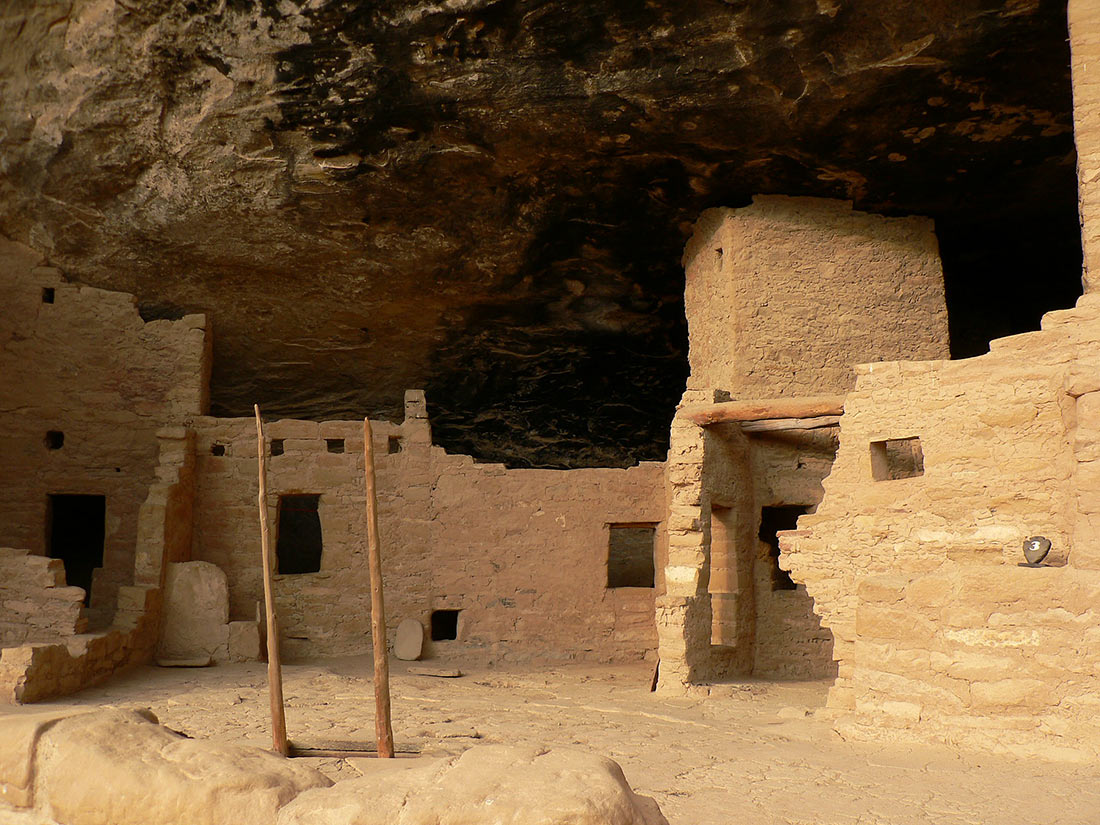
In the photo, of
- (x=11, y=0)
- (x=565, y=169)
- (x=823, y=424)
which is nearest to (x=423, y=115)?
(x=565, y=169)

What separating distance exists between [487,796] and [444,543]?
29.9ft

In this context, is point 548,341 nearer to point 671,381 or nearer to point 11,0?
point 671,381

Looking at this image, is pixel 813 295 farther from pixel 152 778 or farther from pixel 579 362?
pixel 152 778

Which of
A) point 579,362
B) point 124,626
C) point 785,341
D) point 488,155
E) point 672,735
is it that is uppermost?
point 488,155

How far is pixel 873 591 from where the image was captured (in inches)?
238

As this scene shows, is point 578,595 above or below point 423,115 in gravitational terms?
below

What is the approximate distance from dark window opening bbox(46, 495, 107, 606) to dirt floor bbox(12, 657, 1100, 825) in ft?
17.1

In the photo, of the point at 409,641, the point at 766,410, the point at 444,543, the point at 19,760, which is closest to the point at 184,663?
the point at 409,641

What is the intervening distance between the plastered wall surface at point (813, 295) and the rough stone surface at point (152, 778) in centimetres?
835

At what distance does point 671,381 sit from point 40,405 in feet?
27.8

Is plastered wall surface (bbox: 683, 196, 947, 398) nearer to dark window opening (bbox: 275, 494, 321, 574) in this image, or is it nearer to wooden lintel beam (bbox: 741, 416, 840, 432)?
wooden lintel beam (bbox: 741, 416, 840, 432)

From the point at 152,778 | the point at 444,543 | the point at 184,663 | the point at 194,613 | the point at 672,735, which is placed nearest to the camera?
the point at 152,778

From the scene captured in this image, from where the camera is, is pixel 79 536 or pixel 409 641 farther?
pixel 79 536

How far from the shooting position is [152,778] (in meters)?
2.83
